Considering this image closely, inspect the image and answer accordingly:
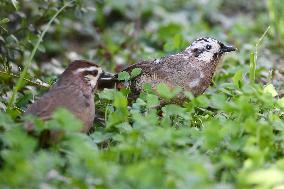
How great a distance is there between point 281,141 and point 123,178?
1.24m

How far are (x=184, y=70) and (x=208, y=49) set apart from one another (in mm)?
350

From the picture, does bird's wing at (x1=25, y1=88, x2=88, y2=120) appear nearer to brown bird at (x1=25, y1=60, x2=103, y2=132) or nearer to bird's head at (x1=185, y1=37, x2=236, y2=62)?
brown bird at (x1=25, y1=60, x2=103, y2=132)

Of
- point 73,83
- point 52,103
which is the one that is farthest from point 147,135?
point 73,83

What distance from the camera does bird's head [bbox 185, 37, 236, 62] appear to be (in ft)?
17.4

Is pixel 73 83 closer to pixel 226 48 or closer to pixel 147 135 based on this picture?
pixel 147 135

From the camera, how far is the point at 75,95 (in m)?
4.25

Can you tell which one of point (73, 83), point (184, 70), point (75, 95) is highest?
point (184, 70)

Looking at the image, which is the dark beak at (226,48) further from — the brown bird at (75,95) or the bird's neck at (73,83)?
the bird's neck at (73,83)

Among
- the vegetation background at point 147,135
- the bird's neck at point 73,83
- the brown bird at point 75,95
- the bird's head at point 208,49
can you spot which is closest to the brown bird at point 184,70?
the bird's head at point 208,49

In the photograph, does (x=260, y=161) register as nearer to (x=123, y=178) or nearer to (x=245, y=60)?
(x=123, y=178)

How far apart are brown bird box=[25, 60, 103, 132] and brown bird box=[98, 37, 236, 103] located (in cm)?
→ 62

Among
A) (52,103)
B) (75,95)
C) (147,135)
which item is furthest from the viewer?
(75,95)

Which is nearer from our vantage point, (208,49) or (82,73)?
(82,73)

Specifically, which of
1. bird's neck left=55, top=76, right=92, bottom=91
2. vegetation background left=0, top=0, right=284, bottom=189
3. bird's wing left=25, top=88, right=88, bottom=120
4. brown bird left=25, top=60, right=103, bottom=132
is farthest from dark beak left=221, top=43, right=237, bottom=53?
bird's wing left=25, top=88, right=88, bottom=120
